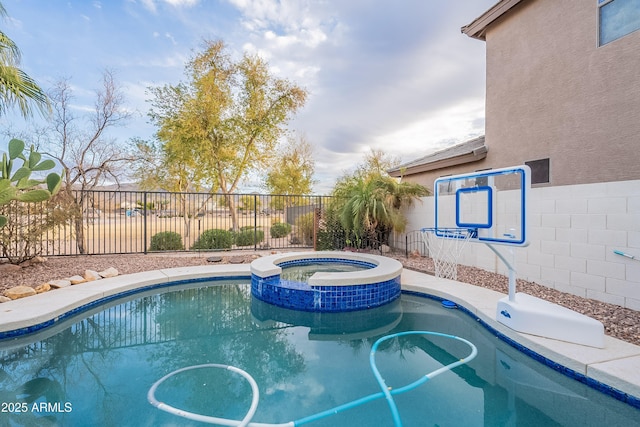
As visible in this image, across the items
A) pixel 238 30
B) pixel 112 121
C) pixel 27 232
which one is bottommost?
pixel 27 232

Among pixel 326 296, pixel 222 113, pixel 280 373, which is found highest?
pixel 222 113

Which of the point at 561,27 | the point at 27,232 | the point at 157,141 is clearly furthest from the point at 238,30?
the point at 561,27

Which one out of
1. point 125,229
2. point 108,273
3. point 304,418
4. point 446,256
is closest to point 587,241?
point 446,256

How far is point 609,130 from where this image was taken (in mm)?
5285

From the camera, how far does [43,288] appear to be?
4.97 m

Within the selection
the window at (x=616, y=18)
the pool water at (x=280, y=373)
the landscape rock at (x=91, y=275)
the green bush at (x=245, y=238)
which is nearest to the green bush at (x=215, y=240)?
the green bush at (x=245, y=238)

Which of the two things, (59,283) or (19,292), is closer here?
(19,292)

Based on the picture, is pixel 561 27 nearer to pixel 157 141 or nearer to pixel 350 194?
pixel 350 194

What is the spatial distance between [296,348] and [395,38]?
323 inches

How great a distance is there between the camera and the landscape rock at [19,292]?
4574 millimetres

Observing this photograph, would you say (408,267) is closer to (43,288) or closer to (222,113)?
(43,288)

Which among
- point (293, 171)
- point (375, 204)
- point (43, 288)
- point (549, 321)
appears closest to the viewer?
point (549, 321)

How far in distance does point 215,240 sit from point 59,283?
15.0 ft

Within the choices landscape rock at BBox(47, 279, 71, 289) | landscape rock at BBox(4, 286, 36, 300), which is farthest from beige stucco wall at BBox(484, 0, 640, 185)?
landscape rock at BBox(4, 286, 36, 300)
